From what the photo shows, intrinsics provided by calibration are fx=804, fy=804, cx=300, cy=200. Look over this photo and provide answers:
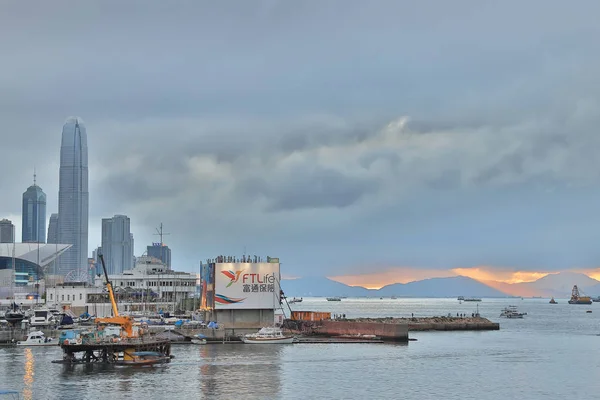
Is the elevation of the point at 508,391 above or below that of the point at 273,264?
below

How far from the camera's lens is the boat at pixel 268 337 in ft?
397

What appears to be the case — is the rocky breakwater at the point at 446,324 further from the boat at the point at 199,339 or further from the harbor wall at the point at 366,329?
the boat at the point at 199,339

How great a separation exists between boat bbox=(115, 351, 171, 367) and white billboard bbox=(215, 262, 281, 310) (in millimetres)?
32257

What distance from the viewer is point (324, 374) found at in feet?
287

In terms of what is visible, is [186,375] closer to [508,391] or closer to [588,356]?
[508,391]

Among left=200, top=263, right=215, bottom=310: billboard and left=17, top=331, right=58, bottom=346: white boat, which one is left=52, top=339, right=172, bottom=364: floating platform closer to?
left=17, top=331, right=58, bottom=346: white boat

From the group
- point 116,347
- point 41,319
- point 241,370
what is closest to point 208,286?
point 41,319

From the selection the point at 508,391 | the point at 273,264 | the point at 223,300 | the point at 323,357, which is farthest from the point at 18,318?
the point at 508,391

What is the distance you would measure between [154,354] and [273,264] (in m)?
37.0

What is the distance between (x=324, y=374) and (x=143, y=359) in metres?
23.7

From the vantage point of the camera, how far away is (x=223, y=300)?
428 feet

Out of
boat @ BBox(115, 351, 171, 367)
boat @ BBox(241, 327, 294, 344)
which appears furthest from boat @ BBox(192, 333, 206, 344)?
boat @ BBox(115, 351, 171, 367)

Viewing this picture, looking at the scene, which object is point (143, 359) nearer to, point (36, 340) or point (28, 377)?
point (28, 377)

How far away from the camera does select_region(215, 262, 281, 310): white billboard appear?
428 feet
